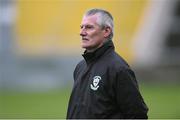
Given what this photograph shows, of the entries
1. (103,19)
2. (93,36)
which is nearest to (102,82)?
A: (93,36)

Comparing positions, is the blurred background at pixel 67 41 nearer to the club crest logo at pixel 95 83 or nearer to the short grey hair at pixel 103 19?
the short grey hair at pixel 103 19

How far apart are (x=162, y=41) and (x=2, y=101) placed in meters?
8.13

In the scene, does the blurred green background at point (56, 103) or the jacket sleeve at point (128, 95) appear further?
the blurred green background at point (56, 103)

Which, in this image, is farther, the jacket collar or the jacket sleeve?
the jacket collar

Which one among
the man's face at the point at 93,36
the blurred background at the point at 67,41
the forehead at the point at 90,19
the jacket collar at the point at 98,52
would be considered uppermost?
the forehead at the point at 90,19

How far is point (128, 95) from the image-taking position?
26.5ft

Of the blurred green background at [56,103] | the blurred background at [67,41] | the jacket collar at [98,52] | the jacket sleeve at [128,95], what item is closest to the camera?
the jacket sleeve at [128,95]

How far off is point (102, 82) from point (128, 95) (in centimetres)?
25

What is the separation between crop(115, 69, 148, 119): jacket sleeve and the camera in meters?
8.07

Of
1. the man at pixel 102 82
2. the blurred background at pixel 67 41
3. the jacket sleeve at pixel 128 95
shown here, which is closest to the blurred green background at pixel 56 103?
the blurred background at pixel 67 41

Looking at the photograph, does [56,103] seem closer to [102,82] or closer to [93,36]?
[93,36]

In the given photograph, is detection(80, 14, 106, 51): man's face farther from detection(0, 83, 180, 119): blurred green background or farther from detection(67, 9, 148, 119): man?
detection(0, 83, 180, 119): blurred green background

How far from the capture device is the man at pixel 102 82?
8078 millimetres

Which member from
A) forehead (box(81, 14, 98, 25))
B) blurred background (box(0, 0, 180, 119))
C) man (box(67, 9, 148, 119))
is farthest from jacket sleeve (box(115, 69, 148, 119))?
blurred background (box(0, 0, 180, 119))
